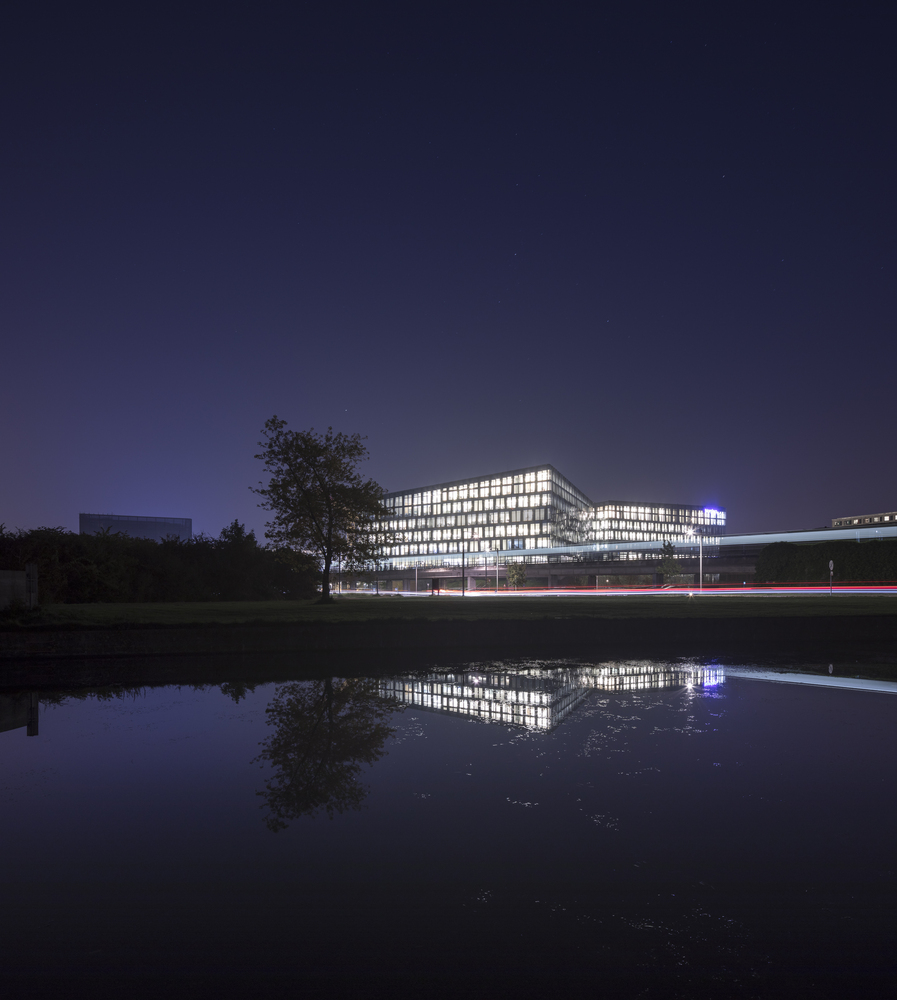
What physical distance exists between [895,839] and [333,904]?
13.9 feet

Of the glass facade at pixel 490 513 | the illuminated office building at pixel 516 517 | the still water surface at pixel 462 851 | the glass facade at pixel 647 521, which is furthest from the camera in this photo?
the glass facade at pixel 647 521

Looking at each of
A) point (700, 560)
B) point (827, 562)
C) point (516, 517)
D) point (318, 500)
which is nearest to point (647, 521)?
point (516, 517)

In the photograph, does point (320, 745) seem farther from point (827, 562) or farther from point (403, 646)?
point (827, 562)

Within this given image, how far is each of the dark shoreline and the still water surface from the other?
16.3ft

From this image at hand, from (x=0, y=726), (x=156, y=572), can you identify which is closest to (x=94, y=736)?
A: (x=0, y=726)

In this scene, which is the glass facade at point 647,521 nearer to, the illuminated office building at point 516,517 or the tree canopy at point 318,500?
the illuminated office building at point 516,517

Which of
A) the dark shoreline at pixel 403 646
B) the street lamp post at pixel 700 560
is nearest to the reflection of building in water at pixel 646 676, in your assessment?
the dark shoreline at pixel 403 646

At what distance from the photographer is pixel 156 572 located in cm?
3431

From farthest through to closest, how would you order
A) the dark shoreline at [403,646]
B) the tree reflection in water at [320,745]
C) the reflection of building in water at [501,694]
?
1. the dark shoreline at [403,646]
2. the reflection of building in water at [501,694]
3. the tree reflection in water at [320,745]

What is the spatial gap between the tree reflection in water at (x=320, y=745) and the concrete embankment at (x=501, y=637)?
14.6 ft

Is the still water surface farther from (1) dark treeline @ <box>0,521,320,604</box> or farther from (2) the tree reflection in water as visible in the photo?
(1) dark treeline @ <box>0,521,320,604</box>

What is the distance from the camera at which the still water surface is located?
3.61 metres

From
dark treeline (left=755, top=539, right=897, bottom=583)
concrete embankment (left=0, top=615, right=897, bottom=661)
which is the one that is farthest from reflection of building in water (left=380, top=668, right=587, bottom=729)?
dark treeline (left=755, top=539, right=897, bottom=583)

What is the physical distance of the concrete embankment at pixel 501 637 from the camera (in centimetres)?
1530
